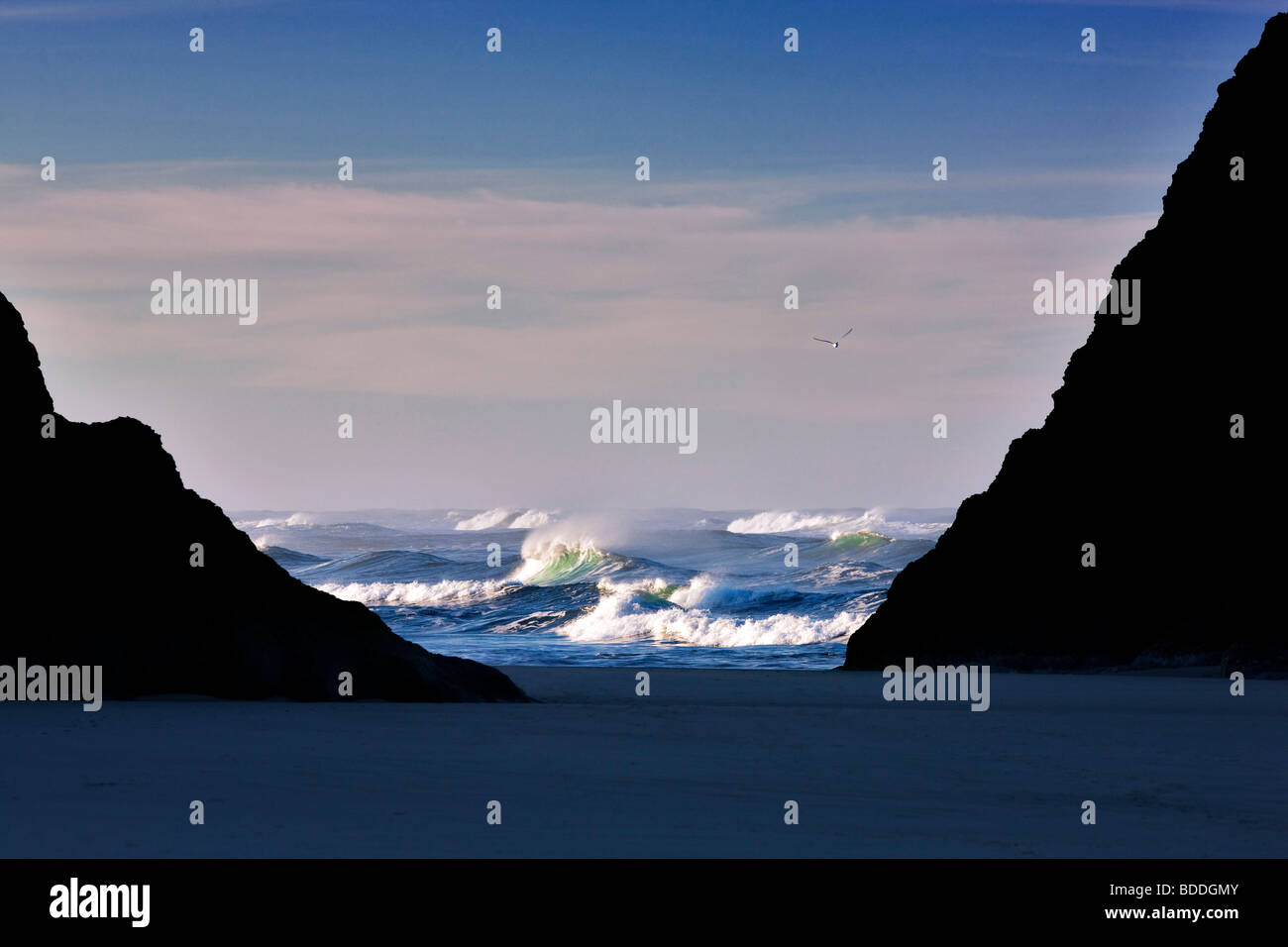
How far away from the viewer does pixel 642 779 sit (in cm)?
1059

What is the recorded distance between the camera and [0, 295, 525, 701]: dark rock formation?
608 inches

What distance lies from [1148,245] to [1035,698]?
34.3 feet

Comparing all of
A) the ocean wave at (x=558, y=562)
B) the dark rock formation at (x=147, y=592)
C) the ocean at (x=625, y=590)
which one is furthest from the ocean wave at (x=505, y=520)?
the dark rock formation at (x=147, y=592)

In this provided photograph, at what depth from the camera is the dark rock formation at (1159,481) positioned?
21.5 m

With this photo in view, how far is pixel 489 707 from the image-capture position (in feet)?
51.0

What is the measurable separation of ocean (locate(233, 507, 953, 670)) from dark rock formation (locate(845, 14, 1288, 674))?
3.86 metres

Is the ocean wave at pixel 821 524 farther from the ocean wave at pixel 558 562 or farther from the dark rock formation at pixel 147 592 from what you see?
the dark rock formation at pixel 147 592

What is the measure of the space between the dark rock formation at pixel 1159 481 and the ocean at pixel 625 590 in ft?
12.7

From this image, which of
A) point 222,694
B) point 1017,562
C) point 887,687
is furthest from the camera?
point 1017,562

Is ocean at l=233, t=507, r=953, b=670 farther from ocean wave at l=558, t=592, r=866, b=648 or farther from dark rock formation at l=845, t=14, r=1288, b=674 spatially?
dark rock formation at l=845, t=14, r=1288, b=674

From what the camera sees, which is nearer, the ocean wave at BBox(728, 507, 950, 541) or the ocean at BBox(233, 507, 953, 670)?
the ocean at BBox(233, 507, 953, 670)

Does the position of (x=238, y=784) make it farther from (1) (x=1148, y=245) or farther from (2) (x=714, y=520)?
(2) (x=714, y=520)

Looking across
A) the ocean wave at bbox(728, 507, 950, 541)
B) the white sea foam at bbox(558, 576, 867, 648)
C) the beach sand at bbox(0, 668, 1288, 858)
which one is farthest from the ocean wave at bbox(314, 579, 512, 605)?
the ocean wave at bbox(728, 507, 950, 541)
